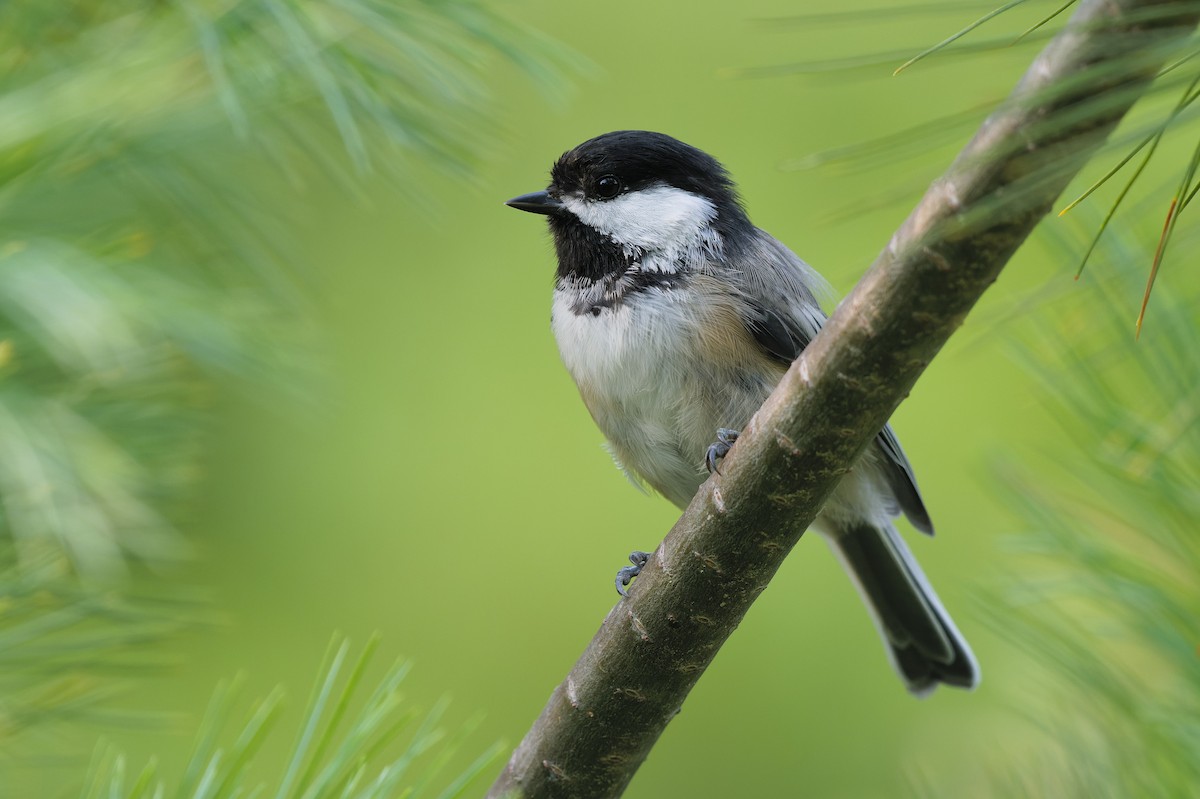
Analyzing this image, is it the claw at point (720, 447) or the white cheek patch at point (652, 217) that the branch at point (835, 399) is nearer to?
the claw at point (720, 447)

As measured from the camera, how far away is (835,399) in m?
0.75

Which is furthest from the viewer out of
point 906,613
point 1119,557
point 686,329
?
point 906,613

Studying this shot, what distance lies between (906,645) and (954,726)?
16 centimetres

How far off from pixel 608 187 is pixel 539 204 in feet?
0.35

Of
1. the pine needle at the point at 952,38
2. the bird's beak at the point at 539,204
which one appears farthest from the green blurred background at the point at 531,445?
the pine needle at the point at 952,38

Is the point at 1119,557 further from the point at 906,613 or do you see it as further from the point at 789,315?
the point at 906,613

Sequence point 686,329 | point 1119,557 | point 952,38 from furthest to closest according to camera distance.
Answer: point 686,329 < point 1119,557 < point 952,38

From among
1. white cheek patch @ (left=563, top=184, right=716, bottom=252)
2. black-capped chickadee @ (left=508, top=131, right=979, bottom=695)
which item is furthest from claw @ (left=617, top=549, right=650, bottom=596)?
white cheek patch @ (left=563, top=184, right=716, bottom=252)

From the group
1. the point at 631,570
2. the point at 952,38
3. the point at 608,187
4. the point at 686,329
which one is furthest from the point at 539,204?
the point at 952,38

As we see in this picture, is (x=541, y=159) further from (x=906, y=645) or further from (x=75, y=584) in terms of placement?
(x=75, y=584)

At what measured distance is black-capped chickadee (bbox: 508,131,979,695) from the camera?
1.44m

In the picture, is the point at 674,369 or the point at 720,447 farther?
the point at 674,369

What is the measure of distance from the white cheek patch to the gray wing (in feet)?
0.28

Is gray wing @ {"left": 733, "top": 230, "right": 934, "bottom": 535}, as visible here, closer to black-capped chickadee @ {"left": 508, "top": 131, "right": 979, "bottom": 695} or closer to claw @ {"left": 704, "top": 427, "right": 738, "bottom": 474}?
black-capped chickadee @ {"left": 508, "top": 131, "right": 979, "bottom": 695}
